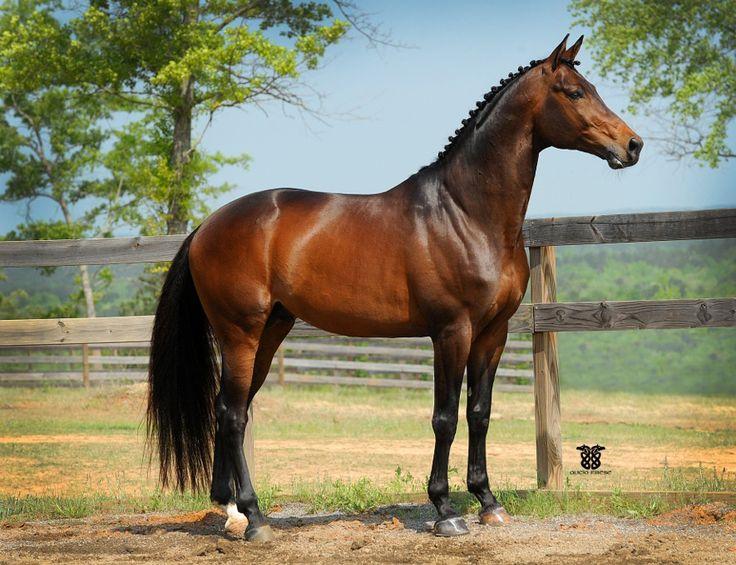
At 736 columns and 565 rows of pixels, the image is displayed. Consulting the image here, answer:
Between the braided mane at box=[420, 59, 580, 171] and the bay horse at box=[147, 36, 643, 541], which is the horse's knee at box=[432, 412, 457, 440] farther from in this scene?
the braided mane at box=[420, 59, 580, 171]

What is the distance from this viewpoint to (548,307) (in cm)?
538

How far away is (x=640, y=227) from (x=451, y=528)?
220cm

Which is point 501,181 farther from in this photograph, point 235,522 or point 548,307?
point 235,522

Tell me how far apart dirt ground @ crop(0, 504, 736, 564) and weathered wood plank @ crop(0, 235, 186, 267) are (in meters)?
1.62

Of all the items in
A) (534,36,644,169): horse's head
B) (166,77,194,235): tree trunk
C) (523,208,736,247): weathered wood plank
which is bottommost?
(523,208,736,247): weathered wood plank

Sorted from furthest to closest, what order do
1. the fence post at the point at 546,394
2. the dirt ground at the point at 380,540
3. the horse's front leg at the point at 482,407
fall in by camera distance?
the fence post at the point at 546,394 → the horse's front leg at the point at 482,407 → the dirt ground at the point at 380,540

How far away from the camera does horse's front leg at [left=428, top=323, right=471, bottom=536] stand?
4.39 metres

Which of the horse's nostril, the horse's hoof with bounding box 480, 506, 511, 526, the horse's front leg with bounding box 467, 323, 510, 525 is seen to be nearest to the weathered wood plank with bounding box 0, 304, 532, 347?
the horse's front leg with bounding box 467, 323, 510, 525

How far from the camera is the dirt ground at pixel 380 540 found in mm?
4090

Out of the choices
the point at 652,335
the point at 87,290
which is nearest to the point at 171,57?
the point at 87,290

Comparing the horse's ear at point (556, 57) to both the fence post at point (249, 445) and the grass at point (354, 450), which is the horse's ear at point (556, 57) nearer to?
the grass at point (354, 450)

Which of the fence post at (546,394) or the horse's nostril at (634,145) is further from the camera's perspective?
the fence post at (546,394)

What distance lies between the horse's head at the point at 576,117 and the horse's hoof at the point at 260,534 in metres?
2.53

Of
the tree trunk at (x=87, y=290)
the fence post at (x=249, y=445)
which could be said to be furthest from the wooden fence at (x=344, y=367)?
the fence post at (x=249, y=445)
